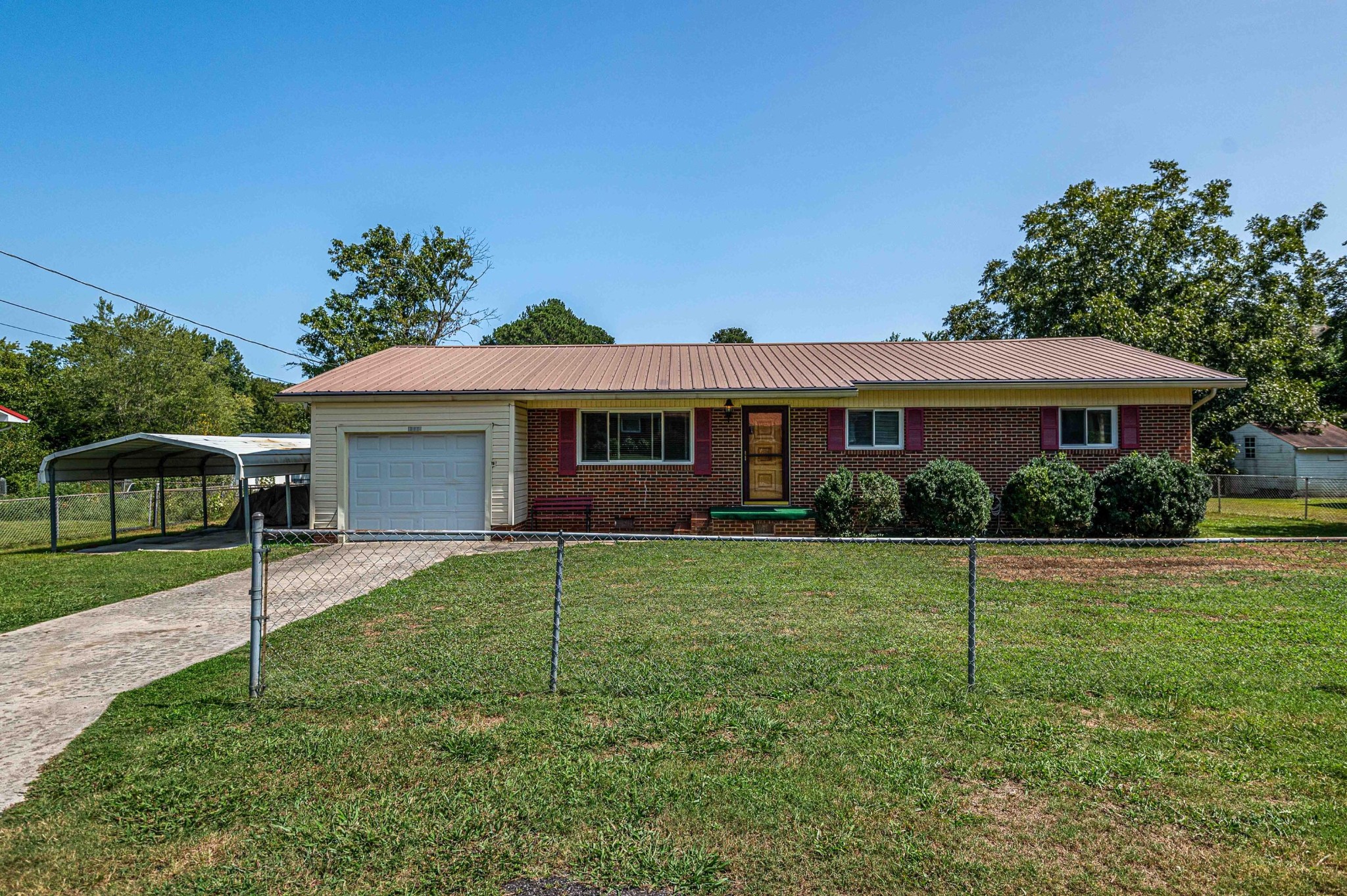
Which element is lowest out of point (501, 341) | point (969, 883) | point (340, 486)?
point (969, 883)

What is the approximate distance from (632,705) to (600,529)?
9.58m

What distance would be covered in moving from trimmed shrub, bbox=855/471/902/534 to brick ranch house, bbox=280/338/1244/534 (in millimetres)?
947

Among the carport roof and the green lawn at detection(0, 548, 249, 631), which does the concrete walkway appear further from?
the carport roof

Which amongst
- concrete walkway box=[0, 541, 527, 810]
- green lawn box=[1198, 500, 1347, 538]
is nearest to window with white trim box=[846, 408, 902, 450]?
green lawn box=[1198, 500, 1347, 538]

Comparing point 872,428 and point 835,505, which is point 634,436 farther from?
point 872,428

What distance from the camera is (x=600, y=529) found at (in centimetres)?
1391

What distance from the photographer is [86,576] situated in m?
9.84

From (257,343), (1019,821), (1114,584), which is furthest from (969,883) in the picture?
(257,343)

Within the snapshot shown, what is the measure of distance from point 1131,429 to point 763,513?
25.0 ft

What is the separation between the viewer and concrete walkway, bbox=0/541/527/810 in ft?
13.8

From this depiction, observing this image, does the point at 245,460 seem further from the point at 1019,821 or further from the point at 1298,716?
the point at 1298,716

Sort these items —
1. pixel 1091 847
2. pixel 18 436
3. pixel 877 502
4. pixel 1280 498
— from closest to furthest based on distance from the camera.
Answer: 1. pixel 1091 847
2. pixel 877 502
3. pixel 1280 498
4. pixel 18 436

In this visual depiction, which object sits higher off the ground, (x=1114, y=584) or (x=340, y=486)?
(x=340, y=486)

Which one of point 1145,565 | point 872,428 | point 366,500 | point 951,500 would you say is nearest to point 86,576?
point 366,500
